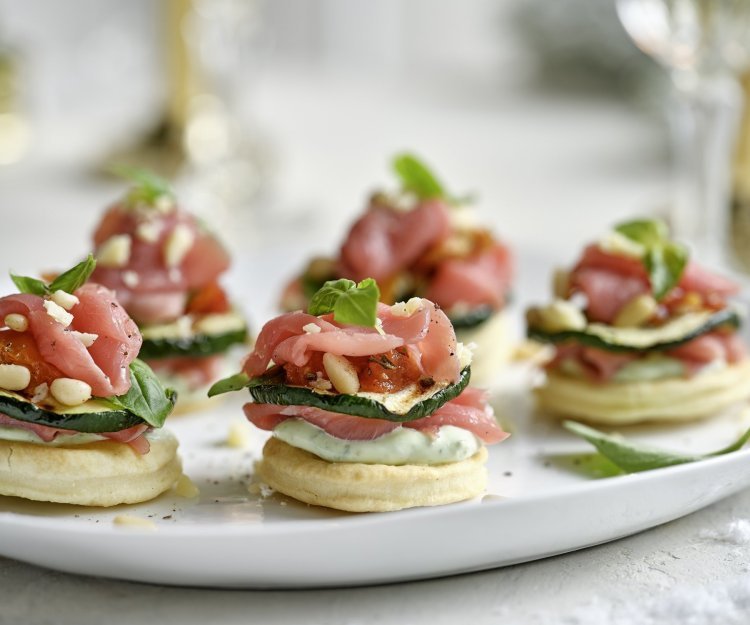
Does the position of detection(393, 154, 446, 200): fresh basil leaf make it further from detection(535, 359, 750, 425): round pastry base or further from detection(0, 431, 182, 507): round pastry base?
detection(0, 431, 182, 507): round pastry base

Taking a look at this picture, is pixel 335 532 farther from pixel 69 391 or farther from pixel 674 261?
pixel 674 261

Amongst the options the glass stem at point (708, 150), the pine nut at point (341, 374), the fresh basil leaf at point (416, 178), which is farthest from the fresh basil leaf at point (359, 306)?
the glass stem at point (708, 150)

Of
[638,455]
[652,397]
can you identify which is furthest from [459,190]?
[638,455]

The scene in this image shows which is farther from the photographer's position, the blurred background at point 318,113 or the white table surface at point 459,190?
the blurred background at point 318,113

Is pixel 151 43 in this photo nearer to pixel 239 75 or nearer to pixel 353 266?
pixel 239 75

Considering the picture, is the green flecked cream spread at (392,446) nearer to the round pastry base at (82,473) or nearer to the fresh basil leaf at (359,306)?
the fresh basil leaf at (359,306)

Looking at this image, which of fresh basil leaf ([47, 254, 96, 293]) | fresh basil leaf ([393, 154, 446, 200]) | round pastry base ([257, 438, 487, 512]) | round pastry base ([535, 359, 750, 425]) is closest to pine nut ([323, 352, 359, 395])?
round pastry base ([257, 438, 487, 512])

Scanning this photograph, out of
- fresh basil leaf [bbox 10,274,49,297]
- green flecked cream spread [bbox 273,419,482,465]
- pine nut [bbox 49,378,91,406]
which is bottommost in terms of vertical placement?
green flecked cream spread [bbox 273,419,482,465]
